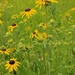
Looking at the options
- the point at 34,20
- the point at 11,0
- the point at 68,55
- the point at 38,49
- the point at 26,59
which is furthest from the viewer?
the point at 11,0

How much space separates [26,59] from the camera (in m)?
2.89

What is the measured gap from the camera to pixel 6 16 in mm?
5230

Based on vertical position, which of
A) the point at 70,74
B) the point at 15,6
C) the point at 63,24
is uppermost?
the point at 15,6

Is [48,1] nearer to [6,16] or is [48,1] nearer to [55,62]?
[55,62]

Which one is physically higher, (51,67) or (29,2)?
(29,2)

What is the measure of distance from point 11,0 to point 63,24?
2591 mm

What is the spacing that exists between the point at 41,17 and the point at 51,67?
253 cm

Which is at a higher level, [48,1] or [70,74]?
[48,1]

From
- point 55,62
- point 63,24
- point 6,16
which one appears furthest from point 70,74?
point 6,16

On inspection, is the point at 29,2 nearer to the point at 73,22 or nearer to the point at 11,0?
the point at 11,0

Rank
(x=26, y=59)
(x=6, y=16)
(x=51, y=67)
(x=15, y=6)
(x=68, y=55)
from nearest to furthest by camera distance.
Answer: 1. (x=51, y=67)
2. (x=68, y=55)
3. (x=26, y=59)
4. (x=6, y=16)
5. (x=15, y=6)

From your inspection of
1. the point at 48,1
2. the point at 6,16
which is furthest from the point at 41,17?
the point at 48,1

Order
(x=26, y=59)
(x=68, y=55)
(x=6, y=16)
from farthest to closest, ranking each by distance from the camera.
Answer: (x=6, y=16) < (x=26, y=59) < (x=68, y=55)

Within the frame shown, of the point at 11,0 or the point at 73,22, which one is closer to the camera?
the point at 73,22
